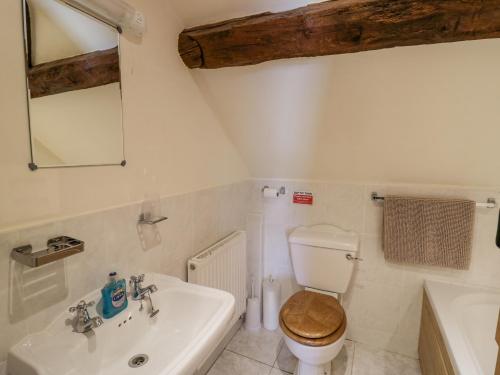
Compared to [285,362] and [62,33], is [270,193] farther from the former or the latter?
[62,33]

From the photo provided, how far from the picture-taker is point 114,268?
114 centimetres

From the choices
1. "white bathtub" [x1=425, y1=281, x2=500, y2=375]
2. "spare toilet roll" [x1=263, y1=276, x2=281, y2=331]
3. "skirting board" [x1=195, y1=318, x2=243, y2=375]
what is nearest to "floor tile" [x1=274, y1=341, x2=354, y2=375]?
"spare toilet roll" [x1=263, y1=276, x2=281, y2=331]

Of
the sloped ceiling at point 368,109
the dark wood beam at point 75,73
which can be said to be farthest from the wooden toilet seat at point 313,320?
the dark wood beam at point 75,73

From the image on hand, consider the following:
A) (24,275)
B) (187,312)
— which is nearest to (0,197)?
(24,275)

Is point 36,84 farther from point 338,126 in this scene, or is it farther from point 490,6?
point 490,6

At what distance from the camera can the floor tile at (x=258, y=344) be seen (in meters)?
1.97

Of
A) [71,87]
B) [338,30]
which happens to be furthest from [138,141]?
[338,30]

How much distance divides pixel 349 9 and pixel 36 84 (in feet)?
3.83

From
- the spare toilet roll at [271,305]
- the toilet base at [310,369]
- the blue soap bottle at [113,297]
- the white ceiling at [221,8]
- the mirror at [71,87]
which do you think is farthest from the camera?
the spare toilet roll at [271,305]

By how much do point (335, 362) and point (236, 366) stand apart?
684mm

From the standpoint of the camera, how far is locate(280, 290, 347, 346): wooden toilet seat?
1.51m

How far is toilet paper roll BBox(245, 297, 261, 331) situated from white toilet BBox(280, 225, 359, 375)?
0.46m

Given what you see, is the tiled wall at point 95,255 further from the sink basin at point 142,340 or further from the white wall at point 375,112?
the white wall at point 375,112

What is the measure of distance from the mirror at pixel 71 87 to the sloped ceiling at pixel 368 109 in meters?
0.55
